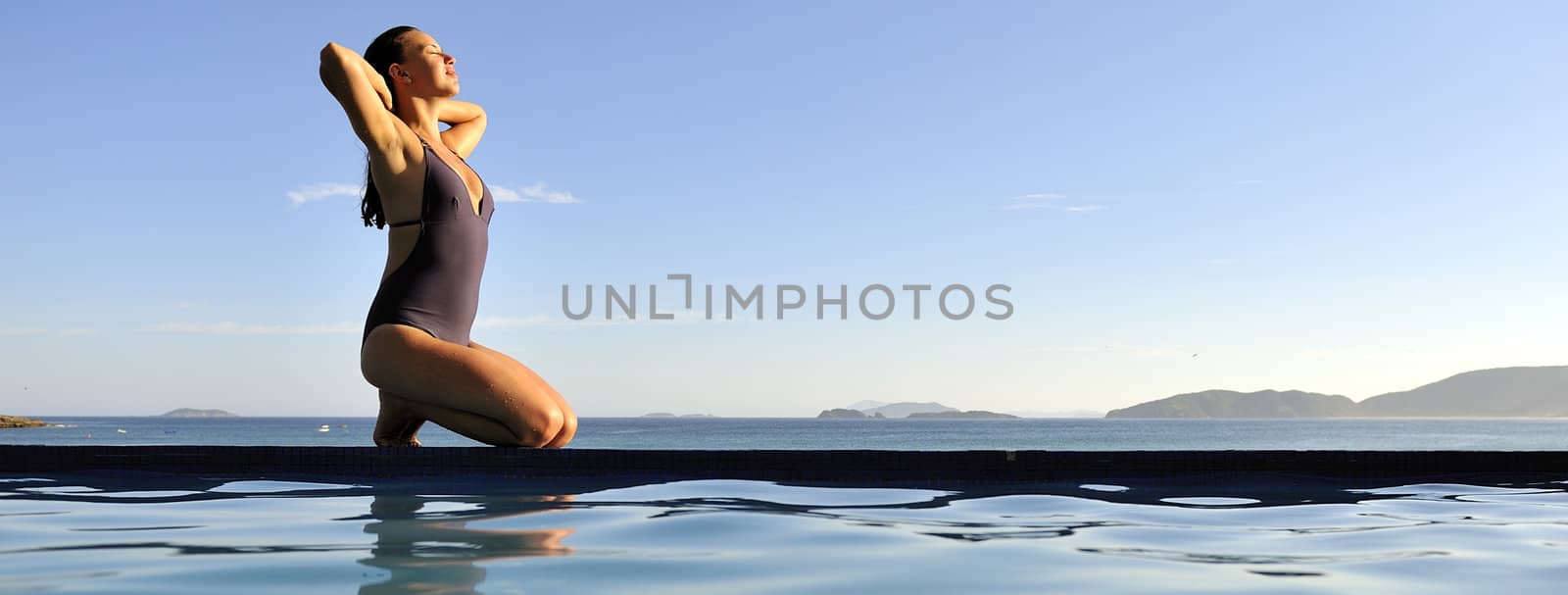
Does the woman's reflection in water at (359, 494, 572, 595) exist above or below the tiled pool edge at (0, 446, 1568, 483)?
below

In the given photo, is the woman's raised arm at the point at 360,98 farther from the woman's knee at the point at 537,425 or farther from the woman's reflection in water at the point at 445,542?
the woman's reflection in water at the point at 445,542

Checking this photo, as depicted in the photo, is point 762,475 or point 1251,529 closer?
point 1251,529

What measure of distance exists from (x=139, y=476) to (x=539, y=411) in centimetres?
182

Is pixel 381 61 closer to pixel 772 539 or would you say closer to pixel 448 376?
pixel 448 376

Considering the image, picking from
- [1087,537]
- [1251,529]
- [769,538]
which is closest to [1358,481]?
[1251,529]

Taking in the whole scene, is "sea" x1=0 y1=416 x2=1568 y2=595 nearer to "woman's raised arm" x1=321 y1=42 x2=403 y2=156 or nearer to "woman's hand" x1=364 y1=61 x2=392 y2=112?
"woman's raised arm" x1=321 y1=42 x2=403 y2=156

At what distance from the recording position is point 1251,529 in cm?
346

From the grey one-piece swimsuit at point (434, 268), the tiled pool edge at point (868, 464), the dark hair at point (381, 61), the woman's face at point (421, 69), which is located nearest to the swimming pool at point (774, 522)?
the tiled pool edge at point (868, 464)

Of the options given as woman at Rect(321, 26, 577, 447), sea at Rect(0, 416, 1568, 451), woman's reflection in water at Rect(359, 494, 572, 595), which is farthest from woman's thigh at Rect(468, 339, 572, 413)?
sea at Rect(0, 416, 1568, 451)

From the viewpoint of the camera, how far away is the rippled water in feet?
8.16

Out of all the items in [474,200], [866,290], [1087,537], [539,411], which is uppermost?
[866,290]

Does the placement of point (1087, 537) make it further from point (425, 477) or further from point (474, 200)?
point (474, 200)

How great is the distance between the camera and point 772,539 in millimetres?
3143

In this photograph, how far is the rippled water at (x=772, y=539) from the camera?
8.16 feet
